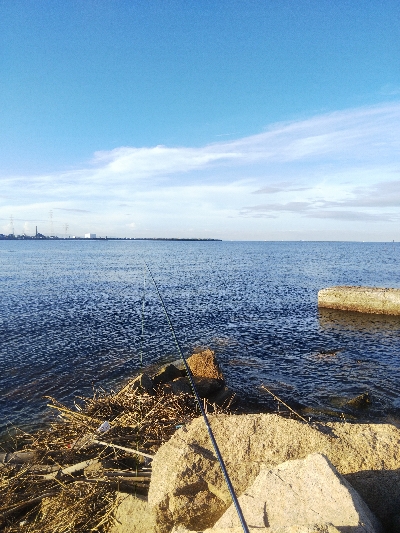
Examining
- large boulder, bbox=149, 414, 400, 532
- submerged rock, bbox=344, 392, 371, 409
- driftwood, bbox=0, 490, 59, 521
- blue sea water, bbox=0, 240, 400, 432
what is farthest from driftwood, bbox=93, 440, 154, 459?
submerged rock, bbox=344, 392, 371, 409

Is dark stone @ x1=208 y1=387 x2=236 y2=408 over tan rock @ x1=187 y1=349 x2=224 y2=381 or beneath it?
beneath

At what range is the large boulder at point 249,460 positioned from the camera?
17.4 ft

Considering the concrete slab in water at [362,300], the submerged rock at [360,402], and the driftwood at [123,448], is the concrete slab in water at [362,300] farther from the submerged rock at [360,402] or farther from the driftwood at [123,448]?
the driftwood at [123,448]

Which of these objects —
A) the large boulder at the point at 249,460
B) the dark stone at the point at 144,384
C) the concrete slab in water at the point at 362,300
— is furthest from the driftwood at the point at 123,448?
the concrete slab in water at the point at 362,300

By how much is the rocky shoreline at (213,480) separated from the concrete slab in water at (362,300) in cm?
2448

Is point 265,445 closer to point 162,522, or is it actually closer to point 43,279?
point 162,522

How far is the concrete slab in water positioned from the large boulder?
24.7 m

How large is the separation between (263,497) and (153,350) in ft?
56.7

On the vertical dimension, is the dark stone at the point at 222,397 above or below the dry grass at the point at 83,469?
below

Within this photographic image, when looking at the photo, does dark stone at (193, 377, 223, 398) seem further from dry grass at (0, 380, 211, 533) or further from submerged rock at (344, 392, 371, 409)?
submerged rock at (344, 392, 371, 409)

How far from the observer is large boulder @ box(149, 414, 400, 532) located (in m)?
5.30

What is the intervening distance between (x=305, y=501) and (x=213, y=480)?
1636 millimetres

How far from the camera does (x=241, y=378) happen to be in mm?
17344

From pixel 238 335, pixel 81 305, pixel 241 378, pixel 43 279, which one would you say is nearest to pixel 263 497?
pixel 241 378
